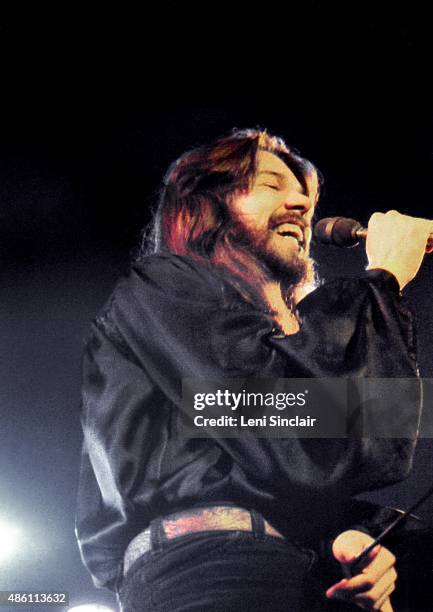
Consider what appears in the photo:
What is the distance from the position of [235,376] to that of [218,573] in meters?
0.46

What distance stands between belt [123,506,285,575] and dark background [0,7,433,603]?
0.32 meters

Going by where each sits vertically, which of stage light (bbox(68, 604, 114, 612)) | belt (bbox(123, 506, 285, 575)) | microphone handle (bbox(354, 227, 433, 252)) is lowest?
stage light (bbox(68, 604, 114, 612))

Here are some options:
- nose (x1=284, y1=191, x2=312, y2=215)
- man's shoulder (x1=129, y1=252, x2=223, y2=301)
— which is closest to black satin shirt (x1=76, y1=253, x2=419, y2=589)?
man's shoulder (x1=129, y1=252, x2=223, y2=301)

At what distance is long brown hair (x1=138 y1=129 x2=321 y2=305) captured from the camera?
2.12 metres

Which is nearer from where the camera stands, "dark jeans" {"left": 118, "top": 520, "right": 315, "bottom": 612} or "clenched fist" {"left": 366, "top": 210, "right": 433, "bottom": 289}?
"dark jeans" {"left": 118, "top": 520, "right": 315, "bottom": 612}

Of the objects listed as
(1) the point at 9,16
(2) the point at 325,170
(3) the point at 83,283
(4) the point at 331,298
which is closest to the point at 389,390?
(4) the point at 331,298

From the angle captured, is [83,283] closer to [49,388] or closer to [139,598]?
[49,388]

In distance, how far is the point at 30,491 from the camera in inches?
83.7

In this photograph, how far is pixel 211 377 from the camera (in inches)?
76.5

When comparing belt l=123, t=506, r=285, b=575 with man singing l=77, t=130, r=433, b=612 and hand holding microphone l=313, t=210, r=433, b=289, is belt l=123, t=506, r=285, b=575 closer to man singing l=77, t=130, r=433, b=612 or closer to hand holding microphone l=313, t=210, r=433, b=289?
man singing l=77, t=130, r=433, b=612

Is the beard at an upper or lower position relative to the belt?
upper

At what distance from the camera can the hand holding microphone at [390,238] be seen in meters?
2.03

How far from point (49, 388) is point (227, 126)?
2.99 feet

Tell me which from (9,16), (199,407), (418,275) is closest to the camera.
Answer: (199,407)
